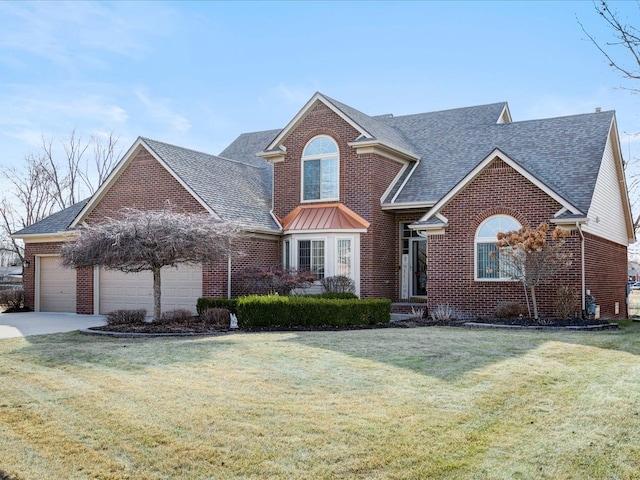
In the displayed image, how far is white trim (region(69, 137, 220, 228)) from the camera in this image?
2172cm

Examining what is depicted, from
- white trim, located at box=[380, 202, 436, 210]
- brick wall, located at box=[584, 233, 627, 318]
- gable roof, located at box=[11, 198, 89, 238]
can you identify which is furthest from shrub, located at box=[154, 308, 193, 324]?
brick wall, located at box=[584, 233, 627, 318]

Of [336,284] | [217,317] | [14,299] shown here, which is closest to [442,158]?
[336,284]

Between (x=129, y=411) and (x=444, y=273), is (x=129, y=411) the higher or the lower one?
the lower one

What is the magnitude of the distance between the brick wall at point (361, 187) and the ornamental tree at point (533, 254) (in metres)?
5.56

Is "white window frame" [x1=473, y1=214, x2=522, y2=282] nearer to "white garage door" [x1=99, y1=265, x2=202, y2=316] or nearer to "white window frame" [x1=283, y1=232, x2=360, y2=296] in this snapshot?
"white window frame" [x1=283, y1=232, x2=360, y2=296]

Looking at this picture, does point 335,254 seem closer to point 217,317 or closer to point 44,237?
point 217,317

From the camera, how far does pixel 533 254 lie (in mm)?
17422

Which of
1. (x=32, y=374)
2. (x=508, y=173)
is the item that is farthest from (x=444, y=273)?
(x=32, y=374)

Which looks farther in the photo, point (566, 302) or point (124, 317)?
point (566, 302)

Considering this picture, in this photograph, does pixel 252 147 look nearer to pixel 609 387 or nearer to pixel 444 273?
pixel 444 273

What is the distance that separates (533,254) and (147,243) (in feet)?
33.1

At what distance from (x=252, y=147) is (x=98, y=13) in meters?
15.9

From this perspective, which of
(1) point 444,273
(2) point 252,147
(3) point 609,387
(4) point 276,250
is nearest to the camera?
(3) point 609,387

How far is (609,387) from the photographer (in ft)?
29.0
